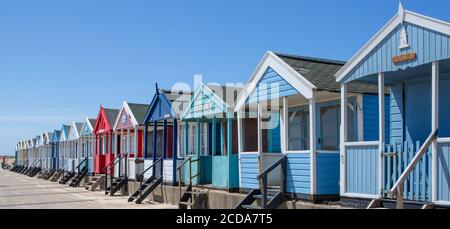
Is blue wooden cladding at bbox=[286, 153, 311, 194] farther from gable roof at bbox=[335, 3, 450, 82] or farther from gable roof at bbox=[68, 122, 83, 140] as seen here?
gable roof at bbox=[68, 122, 83, 140]

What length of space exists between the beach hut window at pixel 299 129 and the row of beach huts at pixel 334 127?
0.10ft

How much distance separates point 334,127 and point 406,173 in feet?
18.3

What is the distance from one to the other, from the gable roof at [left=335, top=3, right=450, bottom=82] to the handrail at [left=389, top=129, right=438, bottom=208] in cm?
177

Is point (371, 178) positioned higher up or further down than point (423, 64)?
further down

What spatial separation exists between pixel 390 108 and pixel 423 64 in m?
2.53

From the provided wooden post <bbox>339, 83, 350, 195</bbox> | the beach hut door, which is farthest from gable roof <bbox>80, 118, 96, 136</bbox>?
wooden post <bbox>339, 83, 350, 195</bbox>

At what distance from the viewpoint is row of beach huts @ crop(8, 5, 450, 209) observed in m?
8.97

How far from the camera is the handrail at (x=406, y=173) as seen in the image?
803 cm

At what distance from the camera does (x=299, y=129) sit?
1538 cm

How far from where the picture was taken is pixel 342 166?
10.8 m

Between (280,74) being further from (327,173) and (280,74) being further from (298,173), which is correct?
(327,173)

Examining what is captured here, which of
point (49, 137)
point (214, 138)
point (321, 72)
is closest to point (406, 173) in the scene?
point (321, 72)
